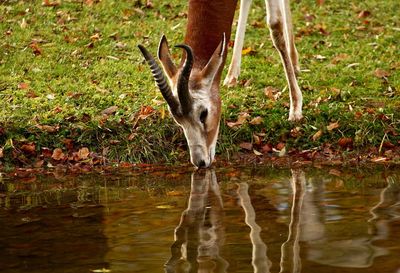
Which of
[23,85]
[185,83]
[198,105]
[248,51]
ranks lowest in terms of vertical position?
[198,105]

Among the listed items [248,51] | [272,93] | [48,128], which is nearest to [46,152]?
[48,128]

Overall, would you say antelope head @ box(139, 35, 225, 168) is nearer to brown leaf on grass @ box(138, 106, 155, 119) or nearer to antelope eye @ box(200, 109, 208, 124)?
antelope eye @ box(200, 109, 208, 124)

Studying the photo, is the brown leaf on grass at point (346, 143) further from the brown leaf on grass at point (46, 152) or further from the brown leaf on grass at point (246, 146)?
the brown leaf on grass at point (46, 152)

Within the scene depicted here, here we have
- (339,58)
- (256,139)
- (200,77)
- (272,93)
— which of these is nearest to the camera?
(200,77)

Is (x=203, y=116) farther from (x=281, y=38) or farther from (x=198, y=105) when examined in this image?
(x=281, y=38)

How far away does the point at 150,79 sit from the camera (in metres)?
10.6

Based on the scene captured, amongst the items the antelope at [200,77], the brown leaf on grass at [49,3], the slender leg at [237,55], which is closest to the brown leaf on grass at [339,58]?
the slender leg at [237,55]

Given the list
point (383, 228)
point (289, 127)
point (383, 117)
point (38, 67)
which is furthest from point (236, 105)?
point (383, 228)

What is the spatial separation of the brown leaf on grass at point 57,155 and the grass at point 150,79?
0.12 m

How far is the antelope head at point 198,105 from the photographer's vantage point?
7785 millimetres

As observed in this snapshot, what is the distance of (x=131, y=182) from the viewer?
7633 millimetres

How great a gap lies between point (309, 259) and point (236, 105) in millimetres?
4982

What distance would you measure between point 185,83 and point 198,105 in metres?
0.41

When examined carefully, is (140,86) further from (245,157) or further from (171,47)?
(245,157)
